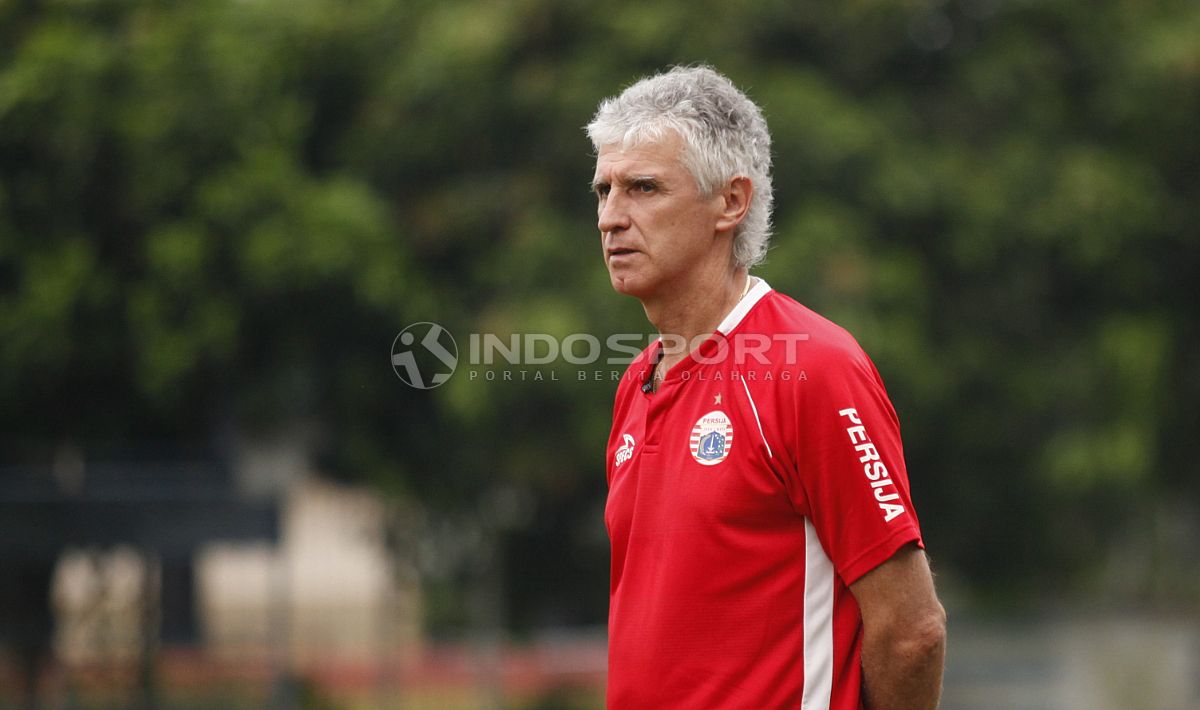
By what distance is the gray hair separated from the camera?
2.47 metres

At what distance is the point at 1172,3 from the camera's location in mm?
11992

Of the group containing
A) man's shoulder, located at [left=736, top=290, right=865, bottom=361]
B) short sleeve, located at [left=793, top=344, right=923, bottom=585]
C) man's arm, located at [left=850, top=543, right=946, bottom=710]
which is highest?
man's shoulder, located at [left=736, top=290, right=865, bottom=361]

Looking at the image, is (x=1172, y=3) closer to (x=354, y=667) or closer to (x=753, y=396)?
(x=354, y=667)

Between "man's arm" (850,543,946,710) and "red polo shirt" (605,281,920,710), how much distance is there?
3cm

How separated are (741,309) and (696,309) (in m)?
0.10

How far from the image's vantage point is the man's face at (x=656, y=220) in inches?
98.0

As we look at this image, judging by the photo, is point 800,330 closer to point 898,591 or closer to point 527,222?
point 898,591

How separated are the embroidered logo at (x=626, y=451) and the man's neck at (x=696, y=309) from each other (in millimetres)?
148

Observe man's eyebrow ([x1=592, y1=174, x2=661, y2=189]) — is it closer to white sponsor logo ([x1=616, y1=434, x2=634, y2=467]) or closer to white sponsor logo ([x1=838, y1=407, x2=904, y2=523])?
white sponsor logo ([x1=616, y1=434, x2=634, y2=467])

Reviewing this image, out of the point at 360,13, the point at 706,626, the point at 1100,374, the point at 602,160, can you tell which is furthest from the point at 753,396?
the point at 1100,374

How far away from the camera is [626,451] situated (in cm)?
257

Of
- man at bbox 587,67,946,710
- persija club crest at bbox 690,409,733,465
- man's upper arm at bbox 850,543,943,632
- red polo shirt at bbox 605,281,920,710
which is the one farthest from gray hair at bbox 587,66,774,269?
man's upper arm at bbox 850,543,943,632

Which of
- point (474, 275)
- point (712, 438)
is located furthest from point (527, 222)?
point (712, 438)

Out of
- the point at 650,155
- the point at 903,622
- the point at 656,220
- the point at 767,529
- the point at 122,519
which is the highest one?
the point at 650,155
